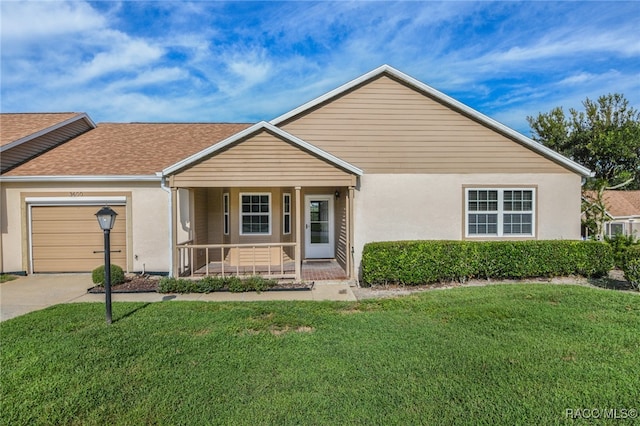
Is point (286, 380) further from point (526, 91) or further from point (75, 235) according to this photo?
point (526, 91)

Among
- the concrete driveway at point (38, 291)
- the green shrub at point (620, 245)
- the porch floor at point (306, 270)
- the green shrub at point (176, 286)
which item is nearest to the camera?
the concrete driveway at point (38, 291)

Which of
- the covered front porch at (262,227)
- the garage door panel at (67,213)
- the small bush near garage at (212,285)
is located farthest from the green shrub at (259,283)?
the garage door panel at (67,213)

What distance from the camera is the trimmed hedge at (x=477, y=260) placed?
871cm

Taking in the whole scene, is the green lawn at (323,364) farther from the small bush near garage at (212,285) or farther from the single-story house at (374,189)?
the single-story house at (374,189)

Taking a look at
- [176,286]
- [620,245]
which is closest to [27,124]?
[176,286]

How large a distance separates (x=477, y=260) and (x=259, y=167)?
6273mm

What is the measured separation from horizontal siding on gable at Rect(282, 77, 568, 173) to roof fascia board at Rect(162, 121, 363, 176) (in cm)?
95

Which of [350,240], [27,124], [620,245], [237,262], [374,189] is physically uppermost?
[27,124]

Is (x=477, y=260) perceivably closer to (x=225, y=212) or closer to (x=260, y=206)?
(x=260, y=206)

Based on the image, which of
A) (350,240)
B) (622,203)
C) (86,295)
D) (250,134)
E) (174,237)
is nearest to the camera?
(86,295)

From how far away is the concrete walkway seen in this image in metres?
7.35

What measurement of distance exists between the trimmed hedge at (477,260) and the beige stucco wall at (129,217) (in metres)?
6.31

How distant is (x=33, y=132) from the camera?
449 inches

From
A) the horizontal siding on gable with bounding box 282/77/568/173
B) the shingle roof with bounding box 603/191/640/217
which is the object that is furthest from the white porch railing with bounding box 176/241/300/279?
the shingle roof with bounding box 603/191/640/217
